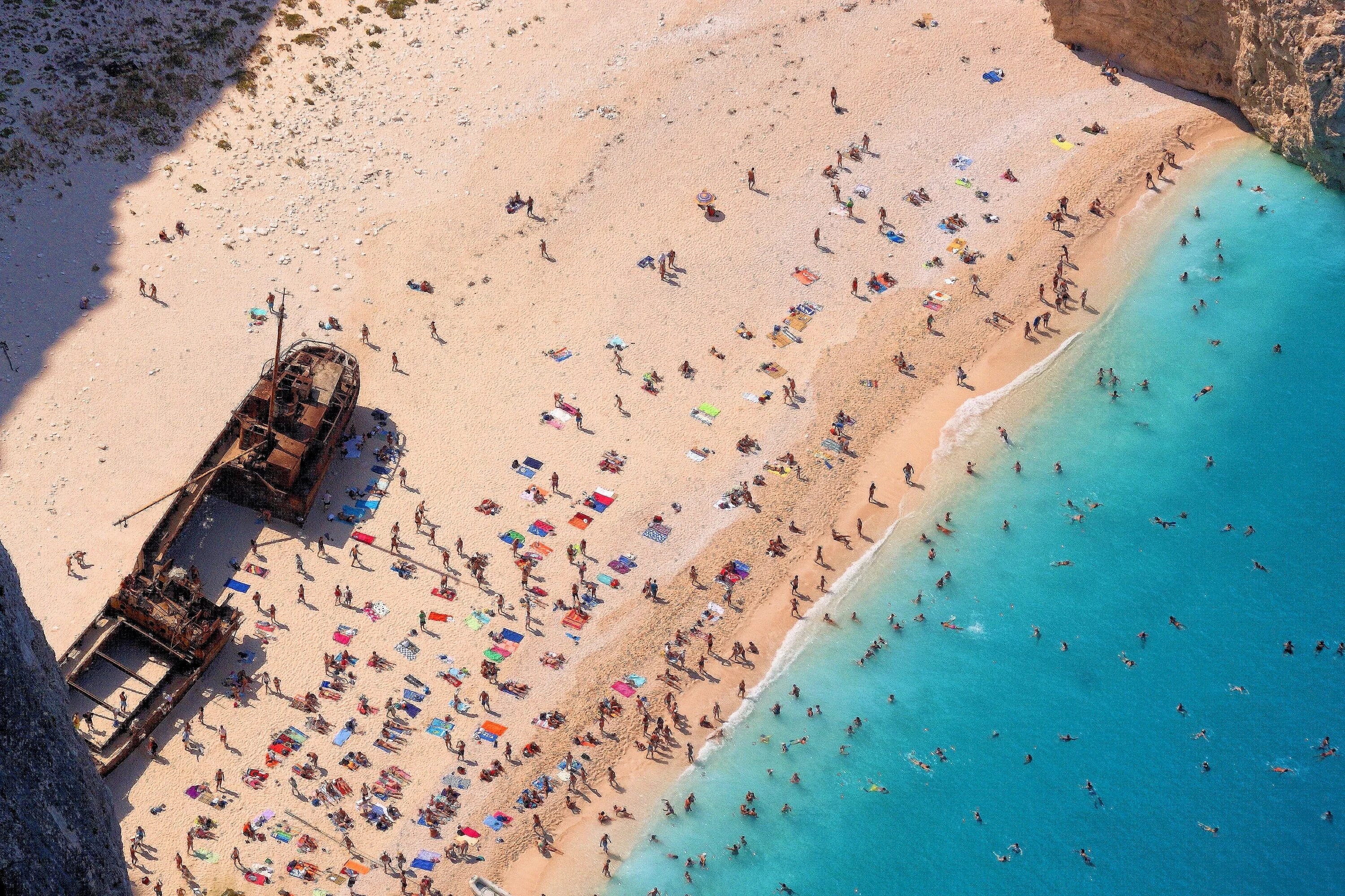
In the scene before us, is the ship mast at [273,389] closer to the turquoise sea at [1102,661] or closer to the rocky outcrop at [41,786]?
the turquoise sea at [1102,661]

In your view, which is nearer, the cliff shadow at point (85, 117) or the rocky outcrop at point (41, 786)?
the rocky outcrop at point (41, 786)

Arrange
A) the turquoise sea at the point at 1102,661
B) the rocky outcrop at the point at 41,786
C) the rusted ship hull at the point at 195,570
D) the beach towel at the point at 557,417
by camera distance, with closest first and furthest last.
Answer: the rocky outcrop at the point at 41,786 → the turquoise sea at the point at 1102,661 → the rusted ship hull at the point at 195,570 → the beach towel at the point at 557,417

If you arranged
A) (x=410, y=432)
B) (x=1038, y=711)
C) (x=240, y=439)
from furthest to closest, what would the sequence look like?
(x=410, y=432)
(x=240, y=439)
(x=1038, y=711)

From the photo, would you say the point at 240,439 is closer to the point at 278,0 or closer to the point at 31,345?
the point at 31,345

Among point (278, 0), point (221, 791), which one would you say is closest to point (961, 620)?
point (221, 791)

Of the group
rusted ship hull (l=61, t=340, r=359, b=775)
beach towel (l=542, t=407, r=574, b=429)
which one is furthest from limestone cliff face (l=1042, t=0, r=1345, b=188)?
rusted ship hull (l=61, t=340, r=359, b=775)

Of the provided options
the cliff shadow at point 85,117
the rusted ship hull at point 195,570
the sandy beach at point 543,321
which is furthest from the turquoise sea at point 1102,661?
the cliff shadow at point 85,117

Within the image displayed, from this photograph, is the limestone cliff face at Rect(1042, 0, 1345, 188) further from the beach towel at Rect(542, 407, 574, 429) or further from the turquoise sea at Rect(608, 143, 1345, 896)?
the beach towel at Rect(542, 407, 574, 429)
